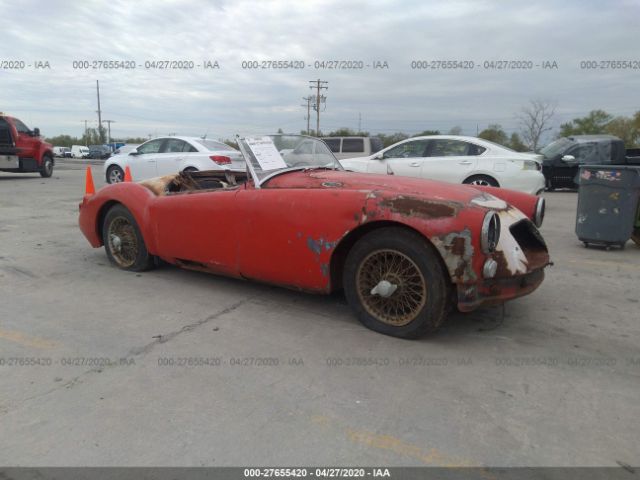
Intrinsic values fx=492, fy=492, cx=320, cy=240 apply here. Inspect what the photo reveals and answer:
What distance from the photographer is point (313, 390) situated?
281 cm

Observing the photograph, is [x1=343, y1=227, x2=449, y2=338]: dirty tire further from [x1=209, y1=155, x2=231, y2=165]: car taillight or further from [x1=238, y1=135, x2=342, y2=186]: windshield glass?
[x1=209, y1=155, x2=231, y2=165]: car taillight

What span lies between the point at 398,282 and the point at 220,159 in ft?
29.7

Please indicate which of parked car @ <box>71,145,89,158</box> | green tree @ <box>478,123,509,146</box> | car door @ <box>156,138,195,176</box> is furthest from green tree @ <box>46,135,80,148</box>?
car door @ <box>156,138,195,176</box>

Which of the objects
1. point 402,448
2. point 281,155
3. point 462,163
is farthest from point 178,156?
point 402,448

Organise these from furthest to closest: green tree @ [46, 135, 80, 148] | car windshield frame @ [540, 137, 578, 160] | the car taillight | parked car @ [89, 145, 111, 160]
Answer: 1. green tree @ [46, 135, 80, 148]
2. parked car @ [89, 145, 111, 160]
3. car windshield frame @ [540, 137, 578, 160]
4. the car taillight

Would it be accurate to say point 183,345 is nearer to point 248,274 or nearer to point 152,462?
point 248,274

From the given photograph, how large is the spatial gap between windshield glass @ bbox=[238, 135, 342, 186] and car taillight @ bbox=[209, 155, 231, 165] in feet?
22.8

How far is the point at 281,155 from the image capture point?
181 inches

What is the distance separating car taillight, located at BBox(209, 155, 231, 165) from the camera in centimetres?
1165

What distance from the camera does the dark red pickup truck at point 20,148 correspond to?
15.0m

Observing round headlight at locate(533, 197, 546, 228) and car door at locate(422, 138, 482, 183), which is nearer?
round headlight at locate(533, 197, 546, 228)

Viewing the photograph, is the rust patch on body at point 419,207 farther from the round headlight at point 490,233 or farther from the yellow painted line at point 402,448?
the yellow painted line at point 402,448

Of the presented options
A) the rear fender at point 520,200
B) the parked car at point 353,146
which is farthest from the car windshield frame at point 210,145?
the rear fender at point 520,200

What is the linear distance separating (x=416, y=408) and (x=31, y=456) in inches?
73.5
